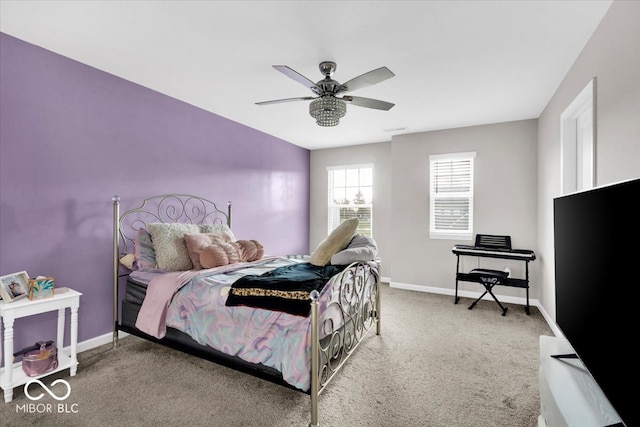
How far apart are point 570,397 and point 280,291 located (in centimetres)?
153

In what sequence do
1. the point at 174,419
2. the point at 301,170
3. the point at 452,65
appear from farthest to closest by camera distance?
1. the point at 301,170
2. the point at 452,65
3. the point at 174,419

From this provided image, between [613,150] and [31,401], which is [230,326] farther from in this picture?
[613,150]

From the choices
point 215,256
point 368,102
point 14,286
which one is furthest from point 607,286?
point 14,286

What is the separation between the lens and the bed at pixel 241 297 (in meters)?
1.92

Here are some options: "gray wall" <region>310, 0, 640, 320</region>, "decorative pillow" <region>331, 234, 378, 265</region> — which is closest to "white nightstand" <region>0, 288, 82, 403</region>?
"decorative pillow" <region>331, 234, 378, 265</region>

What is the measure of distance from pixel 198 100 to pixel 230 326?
2.72 m

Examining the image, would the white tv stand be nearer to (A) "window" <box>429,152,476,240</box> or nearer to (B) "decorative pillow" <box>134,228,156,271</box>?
(B) "decorative pillow" <box>134,228,156,271</box>

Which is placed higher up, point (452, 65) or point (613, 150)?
point (452, 65)

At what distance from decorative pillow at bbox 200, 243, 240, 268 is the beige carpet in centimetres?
83

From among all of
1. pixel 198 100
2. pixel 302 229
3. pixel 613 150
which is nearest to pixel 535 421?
pixel 613 150

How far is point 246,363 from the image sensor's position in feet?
6.79

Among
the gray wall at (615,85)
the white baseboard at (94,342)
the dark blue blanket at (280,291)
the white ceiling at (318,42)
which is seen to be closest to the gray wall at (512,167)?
the gray wall at (615,85)

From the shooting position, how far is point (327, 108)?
2.54 metres

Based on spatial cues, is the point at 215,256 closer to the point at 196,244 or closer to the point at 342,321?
the point at 196,244
